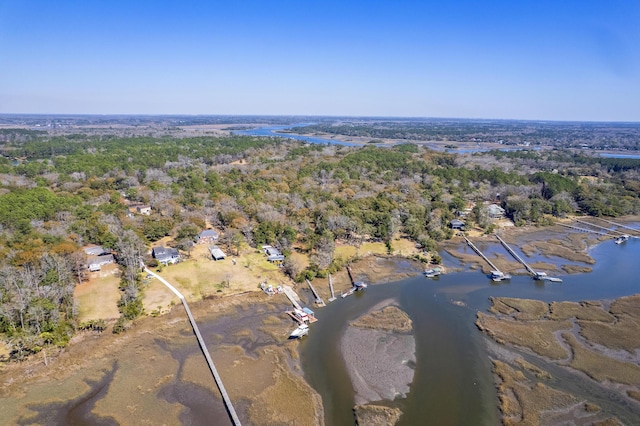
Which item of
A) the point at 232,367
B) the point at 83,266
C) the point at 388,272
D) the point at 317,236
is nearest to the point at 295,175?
the point at 317,236

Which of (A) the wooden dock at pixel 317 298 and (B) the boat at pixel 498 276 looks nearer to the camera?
(A) the wooden dock at pixel 317 298

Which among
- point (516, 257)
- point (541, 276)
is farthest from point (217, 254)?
point (516, 257)

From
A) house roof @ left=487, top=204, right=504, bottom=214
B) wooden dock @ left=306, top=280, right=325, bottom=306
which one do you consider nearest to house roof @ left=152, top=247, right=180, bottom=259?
wooden dock @ left=306, top=280, right=325, bottom=306

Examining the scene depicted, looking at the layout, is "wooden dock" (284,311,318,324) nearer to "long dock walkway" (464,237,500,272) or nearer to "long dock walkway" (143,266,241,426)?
"long dock walkway" (143,266,241,426)

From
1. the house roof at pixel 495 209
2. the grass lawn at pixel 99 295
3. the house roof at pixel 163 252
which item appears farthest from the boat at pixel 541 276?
the grass lawn at pixel 99 295

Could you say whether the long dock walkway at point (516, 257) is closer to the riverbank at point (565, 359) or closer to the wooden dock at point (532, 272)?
the wooden dock at point (532, 272)

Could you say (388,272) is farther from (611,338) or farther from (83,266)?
(83,266)

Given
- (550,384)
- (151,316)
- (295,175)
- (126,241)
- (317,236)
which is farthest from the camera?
(295,175)
